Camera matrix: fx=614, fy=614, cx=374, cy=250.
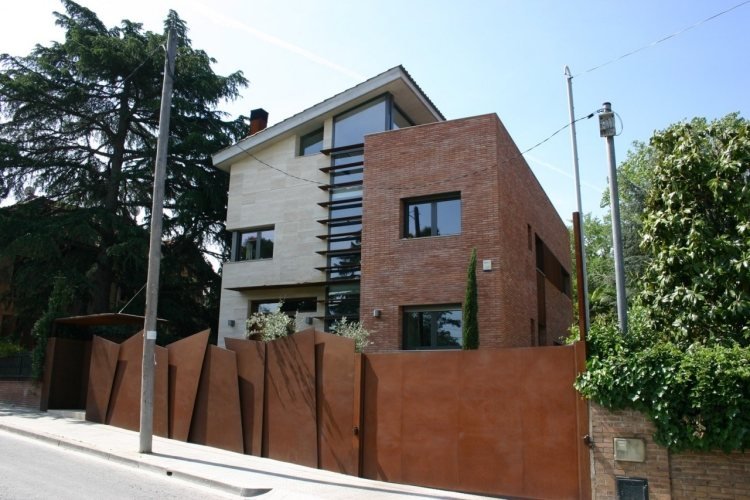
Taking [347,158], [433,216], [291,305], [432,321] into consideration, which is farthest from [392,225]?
[291,305]

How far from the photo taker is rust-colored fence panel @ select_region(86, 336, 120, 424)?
54.4 feet

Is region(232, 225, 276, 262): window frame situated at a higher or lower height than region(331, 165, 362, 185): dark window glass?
lower

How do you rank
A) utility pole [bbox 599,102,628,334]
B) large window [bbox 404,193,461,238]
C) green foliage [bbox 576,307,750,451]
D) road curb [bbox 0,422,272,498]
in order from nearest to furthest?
green foliage [bbox 576,307,750,451], road curb [bbox 0,422,272,498], utility pole [bbox 599,102,628,334], large window [bbox 404,193,461,238]

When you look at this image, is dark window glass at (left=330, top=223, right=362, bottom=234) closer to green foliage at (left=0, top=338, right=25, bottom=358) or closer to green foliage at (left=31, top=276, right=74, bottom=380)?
green foliage at (left=31, top=276, right=74, bottom=380)

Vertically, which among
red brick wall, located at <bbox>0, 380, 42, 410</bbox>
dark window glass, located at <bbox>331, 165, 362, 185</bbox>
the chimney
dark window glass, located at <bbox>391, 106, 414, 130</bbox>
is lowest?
red brick wall, located at <bbox>0, 380, 42, 410</bbox>

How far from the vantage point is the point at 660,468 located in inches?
328

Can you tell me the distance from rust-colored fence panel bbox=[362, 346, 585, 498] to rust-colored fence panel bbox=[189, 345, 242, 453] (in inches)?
135

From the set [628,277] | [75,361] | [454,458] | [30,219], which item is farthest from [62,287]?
[628,277]

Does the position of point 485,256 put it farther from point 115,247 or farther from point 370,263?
point 115,247

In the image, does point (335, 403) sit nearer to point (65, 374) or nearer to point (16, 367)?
point (65, 374)

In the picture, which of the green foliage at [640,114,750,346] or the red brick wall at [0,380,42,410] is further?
the red brick wall at [0,380,42,410]

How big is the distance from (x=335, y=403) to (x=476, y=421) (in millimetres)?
2796

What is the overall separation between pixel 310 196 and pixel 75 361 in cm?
905

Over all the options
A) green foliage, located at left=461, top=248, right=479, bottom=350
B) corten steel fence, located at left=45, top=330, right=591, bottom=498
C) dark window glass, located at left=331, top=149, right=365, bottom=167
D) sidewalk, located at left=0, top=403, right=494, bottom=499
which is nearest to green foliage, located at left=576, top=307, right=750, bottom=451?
corten steel fence, located at left=45, top=330, right=591, bottom=498
